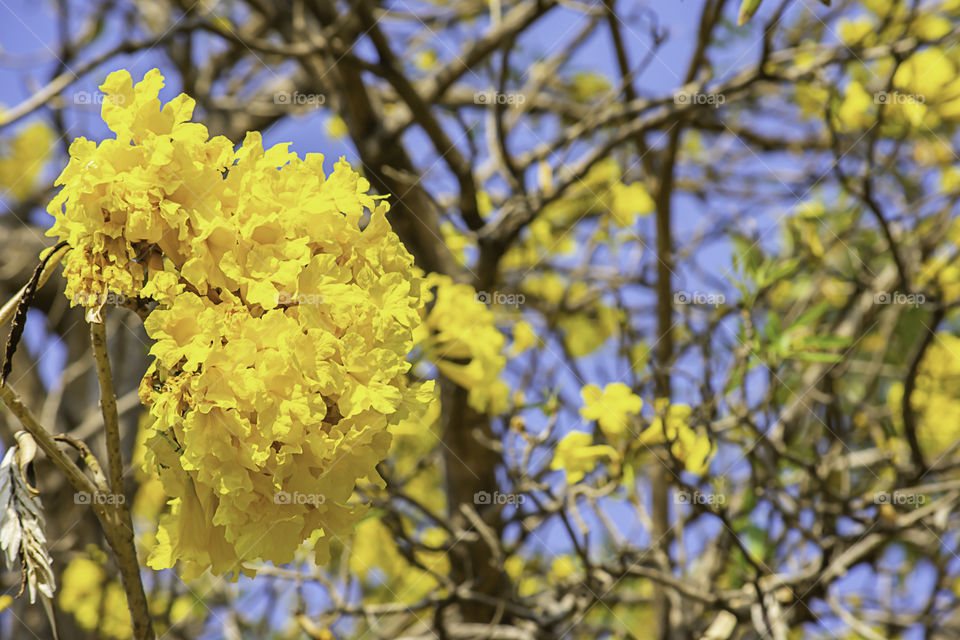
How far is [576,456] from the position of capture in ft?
7.44

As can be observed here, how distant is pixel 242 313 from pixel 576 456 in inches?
54.2

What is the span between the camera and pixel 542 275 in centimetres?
392

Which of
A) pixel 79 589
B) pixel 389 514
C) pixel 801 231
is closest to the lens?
pixel 389 514

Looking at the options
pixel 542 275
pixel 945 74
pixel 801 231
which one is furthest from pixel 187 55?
pixel 945 74

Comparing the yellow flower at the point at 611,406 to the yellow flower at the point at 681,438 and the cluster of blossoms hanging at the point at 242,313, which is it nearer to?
the yellow flower at the point at 681,438

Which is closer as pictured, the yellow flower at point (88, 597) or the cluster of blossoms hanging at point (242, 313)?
the cluster of blossoms hanging at point (242, 313)

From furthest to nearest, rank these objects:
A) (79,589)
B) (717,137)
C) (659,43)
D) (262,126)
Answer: (717,137)
(262,126)
(79,589)
(659,43)

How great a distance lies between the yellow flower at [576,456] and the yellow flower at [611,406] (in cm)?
6

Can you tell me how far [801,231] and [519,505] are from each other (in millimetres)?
1653

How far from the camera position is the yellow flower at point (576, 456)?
2.26 metres

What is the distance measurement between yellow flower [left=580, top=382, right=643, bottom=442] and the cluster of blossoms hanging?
1173mm

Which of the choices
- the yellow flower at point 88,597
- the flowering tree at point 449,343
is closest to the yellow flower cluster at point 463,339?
the flowering tree at point 449,343

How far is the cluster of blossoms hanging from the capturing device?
1038mm

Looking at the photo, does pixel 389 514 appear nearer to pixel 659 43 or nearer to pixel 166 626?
pixel 166 626
